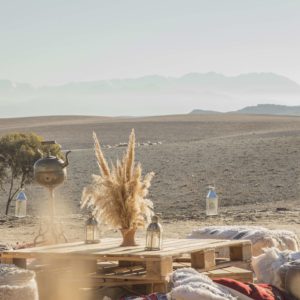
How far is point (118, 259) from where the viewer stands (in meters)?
8.06

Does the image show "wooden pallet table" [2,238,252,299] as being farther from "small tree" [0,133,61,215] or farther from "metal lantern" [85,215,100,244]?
"small tree" [0,133,61,215]

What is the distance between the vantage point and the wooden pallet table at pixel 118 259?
7.89 metres

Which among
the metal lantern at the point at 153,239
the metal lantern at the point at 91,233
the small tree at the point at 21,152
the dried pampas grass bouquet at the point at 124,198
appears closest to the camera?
the metal lantern at the point at 153,239

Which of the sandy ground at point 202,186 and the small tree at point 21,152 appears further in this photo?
the small tree at point 21,152

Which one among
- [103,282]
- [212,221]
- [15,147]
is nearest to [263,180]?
[15,147]

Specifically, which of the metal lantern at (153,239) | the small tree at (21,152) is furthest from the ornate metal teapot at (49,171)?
the small tree at (21,152)

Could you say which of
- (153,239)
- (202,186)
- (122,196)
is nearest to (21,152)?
(202,186)

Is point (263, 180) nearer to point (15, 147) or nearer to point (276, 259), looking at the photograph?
point (15, 147)

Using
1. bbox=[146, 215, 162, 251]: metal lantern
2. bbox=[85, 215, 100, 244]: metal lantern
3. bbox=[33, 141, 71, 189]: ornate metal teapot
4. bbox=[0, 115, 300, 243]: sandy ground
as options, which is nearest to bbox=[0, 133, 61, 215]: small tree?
bbox=[0, 115, 300, 243]: sandy ground

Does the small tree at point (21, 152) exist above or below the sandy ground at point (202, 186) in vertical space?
above

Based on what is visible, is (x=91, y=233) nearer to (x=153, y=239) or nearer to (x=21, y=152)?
(x=153, y=239)

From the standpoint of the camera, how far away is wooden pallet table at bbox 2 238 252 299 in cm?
789

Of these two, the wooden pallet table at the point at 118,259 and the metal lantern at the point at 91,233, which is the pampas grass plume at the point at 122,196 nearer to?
the wooden pallet table at the point at 118,259

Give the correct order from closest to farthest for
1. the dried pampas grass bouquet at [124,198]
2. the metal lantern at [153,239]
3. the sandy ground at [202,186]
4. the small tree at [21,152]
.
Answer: the metal lantern at [153,239] → the dried pampas grass bouquet at [124,198] → the sandy ground at [202,186] → the small tree at [21,152]
